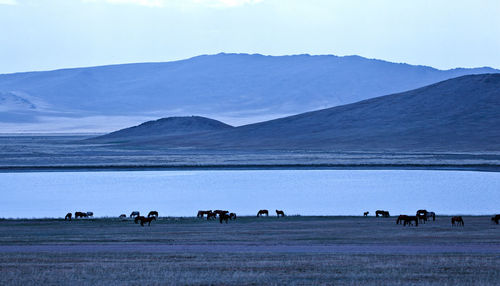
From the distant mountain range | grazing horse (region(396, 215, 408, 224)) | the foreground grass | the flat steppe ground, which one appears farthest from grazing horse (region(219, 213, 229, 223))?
the distant mountain range

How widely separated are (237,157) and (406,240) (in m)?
57.9

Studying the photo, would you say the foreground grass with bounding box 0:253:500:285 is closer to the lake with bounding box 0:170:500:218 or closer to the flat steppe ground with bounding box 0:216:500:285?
the flat steppe ground with bounding box 0:216:500:285

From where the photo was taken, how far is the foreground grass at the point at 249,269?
45.4 feet

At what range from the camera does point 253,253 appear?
18.5m

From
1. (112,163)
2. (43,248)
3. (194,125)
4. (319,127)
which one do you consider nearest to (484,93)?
(319,127)

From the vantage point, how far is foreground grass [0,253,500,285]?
1384 cm

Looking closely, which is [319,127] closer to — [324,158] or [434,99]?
[434,99]

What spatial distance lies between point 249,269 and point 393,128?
3769 inches

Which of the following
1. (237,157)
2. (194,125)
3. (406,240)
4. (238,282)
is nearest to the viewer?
(238,282)

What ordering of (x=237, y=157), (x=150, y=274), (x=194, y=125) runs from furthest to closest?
(x=194, y=125) → (x=237, y=157) → (x=150, y=274)

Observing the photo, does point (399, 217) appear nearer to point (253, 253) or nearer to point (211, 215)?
point (211, 215)

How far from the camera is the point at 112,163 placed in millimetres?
71688

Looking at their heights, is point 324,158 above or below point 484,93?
below

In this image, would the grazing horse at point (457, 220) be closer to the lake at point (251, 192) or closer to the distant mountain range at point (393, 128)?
the lake at point (251, 192)
